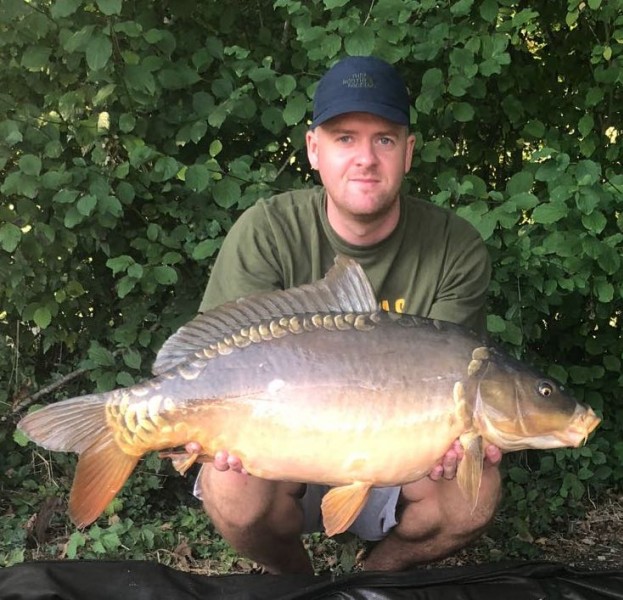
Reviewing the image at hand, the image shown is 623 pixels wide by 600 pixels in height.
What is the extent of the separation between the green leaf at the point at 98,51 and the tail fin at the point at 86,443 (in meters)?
1.00

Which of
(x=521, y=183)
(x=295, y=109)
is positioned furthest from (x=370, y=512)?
(x=295, y=109)

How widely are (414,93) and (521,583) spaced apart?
4.95 feet

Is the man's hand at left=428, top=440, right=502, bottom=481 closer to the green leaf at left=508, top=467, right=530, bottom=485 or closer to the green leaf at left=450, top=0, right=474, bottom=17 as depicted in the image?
the green leaf at left=508, top=467, right=530, bottom=485

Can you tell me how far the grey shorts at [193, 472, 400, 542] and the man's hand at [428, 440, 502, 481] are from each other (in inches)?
11.0

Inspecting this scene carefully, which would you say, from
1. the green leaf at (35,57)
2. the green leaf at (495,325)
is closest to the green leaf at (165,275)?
the green leaf at (35,57)

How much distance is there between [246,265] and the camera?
5.53 ft

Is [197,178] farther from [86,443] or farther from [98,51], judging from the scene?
[86,443]

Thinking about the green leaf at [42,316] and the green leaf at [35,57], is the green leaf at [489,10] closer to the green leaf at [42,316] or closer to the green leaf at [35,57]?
the green leaf at [35,57]

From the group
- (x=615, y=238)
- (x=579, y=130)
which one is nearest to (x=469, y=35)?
(x=579, y=130)

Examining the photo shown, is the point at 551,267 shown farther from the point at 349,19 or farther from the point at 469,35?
the point at 349,19

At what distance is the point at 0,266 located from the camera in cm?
216

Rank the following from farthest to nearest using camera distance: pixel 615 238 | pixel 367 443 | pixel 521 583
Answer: pixel 615 238, pixel 521 583, pixel 367 443

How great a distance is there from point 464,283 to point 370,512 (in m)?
0.53

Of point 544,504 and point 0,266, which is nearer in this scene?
point 0,266
